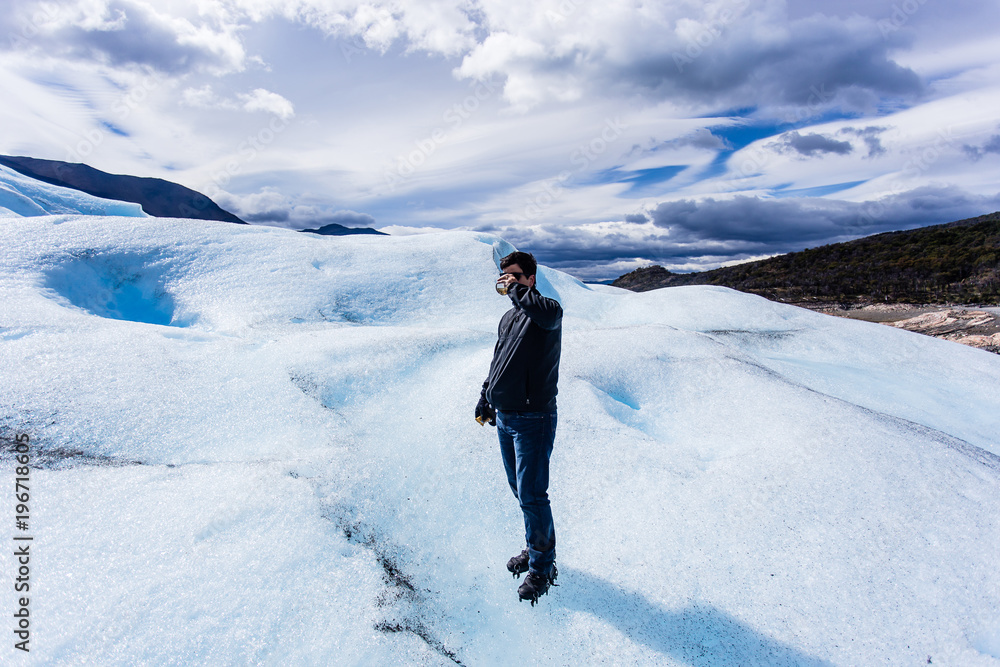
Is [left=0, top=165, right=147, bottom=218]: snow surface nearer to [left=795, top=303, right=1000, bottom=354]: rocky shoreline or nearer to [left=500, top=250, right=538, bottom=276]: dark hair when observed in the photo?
[left=500, top=250, right=538, bottom=276]: dark hair

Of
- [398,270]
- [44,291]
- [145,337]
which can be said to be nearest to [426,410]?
[145,337]

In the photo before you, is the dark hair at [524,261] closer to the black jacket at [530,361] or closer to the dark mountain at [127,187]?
the black jacket at [530,361]

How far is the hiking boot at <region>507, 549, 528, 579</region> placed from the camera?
258cm

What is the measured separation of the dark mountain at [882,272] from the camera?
42.0 meters

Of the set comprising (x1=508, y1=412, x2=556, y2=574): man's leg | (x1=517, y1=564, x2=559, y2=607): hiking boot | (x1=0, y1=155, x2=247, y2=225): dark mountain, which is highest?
(x1=0, y1=155, x2=247, y2=225): dark mountain

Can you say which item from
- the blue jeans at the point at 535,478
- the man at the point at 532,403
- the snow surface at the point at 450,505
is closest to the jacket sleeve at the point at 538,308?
the man at the point at 532,403

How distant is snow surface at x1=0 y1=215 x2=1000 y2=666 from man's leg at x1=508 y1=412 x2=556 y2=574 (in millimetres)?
347

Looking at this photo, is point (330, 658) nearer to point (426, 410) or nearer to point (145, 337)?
point (426, 410)

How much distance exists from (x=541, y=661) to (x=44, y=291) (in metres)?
7.46

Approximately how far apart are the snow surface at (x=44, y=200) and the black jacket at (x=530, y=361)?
14.7 meters

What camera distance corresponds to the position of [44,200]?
13.6 meters

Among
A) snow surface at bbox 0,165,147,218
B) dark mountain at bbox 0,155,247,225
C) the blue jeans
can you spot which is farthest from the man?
dark mountain at bbox 0,155,247,225

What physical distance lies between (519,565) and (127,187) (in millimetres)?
135151

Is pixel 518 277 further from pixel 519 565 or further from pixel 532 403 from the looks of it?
pixel 519 565
